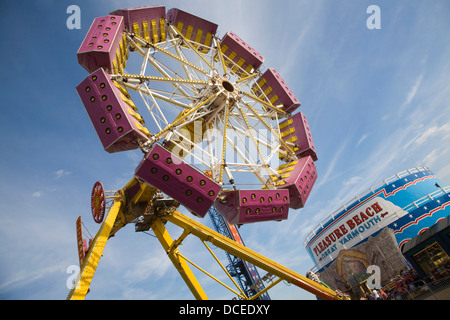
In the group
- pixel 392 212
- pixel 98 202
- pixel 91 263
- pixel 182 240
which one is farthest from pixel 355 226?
pixel 91 263

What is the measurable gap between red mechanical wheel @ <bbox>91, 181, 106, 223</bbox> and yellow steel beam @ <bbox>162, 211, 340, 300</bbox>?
3.29 meters

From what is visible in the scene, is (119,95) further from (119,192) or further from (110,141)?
(119,192)

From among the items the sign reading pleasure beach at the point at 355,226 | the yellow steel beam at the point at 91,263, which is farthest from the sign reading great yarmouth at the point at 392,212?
the yellow steel beam at the point at 91,263

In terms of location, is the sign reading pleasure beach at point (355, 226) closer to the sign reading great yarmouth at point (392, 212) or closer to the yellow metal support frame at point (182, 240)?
the sign reading great yarmouth at point (392, 212)

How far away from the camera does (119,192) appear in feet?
40.6

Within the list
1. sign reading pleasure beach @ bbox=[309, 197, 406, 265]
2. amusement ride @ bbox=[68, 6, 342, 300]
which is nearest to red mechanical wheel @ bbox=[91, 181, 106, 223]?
amusement ride @ bbox=[68, 6, 342, 300]

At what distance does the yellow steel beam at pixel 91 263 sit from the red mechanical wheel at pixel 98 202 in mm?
414

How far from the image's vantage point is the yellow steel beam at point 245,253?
40.0ft

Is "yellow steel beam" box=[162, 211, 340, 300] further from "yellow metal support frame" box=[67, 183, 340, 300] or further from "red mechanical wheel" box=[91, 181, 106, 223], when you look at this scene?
"red mechanical wheel" box=[91, 181, 106, 223]

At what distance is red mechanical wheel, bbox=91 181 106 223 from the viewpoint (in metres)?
11.1

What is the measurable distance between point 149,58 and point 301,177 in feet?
31.5

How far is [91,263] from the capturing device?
9.64 m
